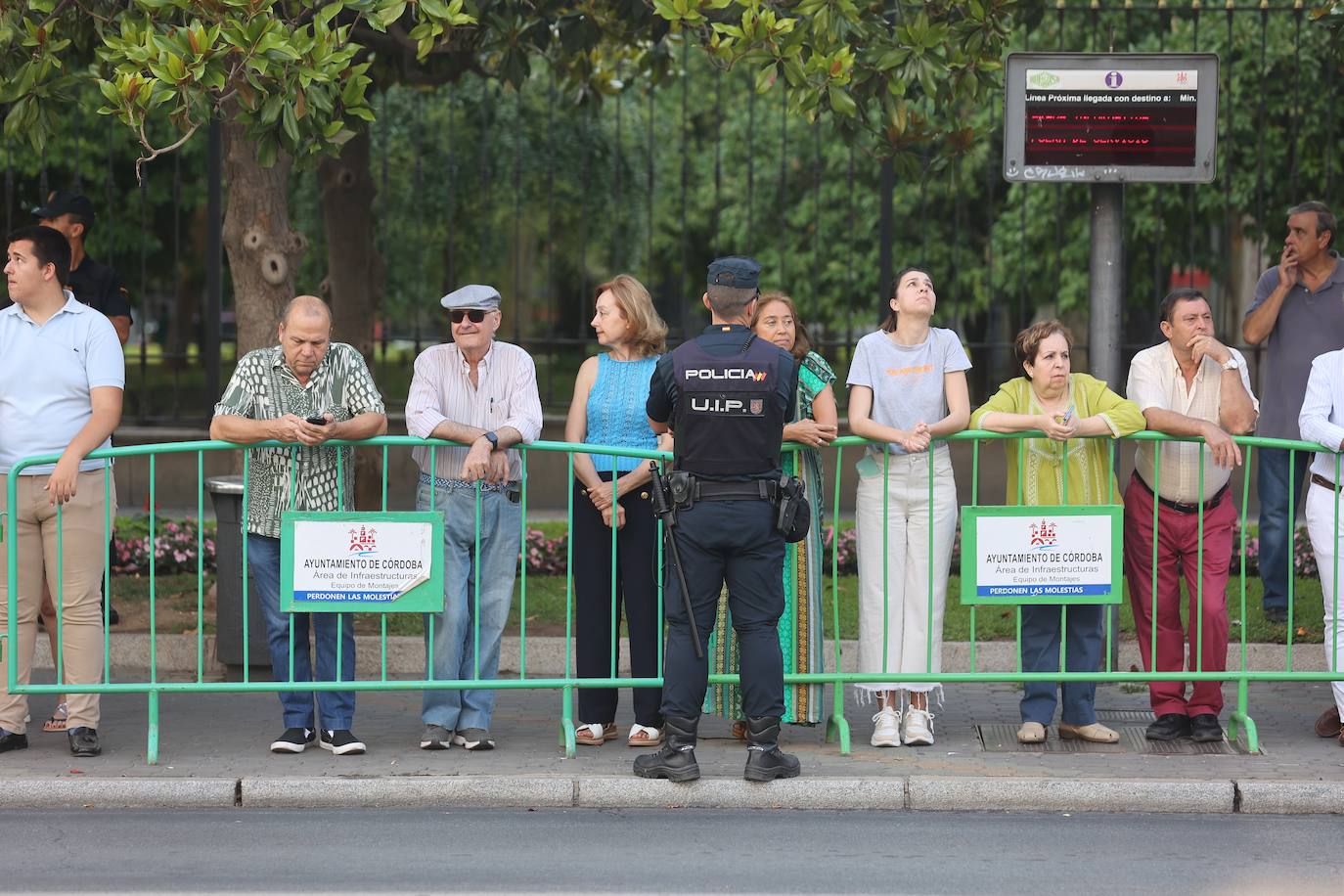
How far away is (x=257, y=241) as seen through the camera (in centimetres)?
933

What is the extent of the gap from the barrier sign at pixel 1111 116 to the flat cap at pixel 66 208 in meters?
4.18

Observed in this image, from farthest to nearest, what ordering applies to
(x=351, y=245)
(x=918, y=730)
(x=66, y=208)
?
(x=351, y=245) < (x=66, y=208) < (x=918, y=730)

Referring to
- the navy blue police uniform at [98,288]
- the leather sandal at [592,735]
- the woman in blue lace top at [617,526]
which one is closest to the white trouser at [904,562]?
the woman in blue lace top at [617,526]

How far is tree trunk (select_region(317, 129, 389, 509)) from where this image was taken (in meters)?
11.7

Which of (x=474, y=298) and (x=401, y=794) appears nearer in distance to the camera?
(x=401, y=794)

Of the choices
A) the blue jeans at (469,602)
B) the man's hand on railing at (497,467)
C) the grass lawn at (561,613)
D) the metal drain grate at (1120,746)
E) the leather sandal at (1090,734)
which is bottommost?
the metal drain grate at (1120,746)

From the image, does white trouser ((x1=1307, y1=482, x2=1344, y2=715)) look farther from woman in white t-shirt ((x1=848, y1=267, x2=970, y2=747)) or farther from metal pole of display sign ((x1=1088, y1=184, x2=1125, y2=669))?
woman in white t-shirt ((x1=848, y1=267, x2=970, y2=747))

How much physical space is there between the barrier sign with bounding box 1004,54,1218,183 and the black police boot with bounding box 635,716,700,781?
9.57 feet

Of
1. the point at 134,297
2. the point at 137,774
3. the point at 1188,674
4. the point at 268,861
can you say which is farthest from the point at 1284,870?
the point at 134,297

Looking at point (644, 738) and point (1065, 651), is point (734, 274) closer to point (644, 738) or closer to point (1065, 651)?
point (644, 738)

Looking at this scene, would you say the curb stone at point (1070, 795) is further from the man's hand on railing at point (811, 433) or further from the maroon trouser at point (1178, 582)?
the man's hand on railing at point (811, 433)

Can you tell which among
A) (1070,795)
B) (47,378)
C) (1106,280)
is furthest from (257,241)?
(1070,795)

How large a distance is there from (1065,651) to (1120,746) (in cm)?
42

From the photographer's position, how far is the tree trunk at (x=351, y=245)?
1167 centimetres
